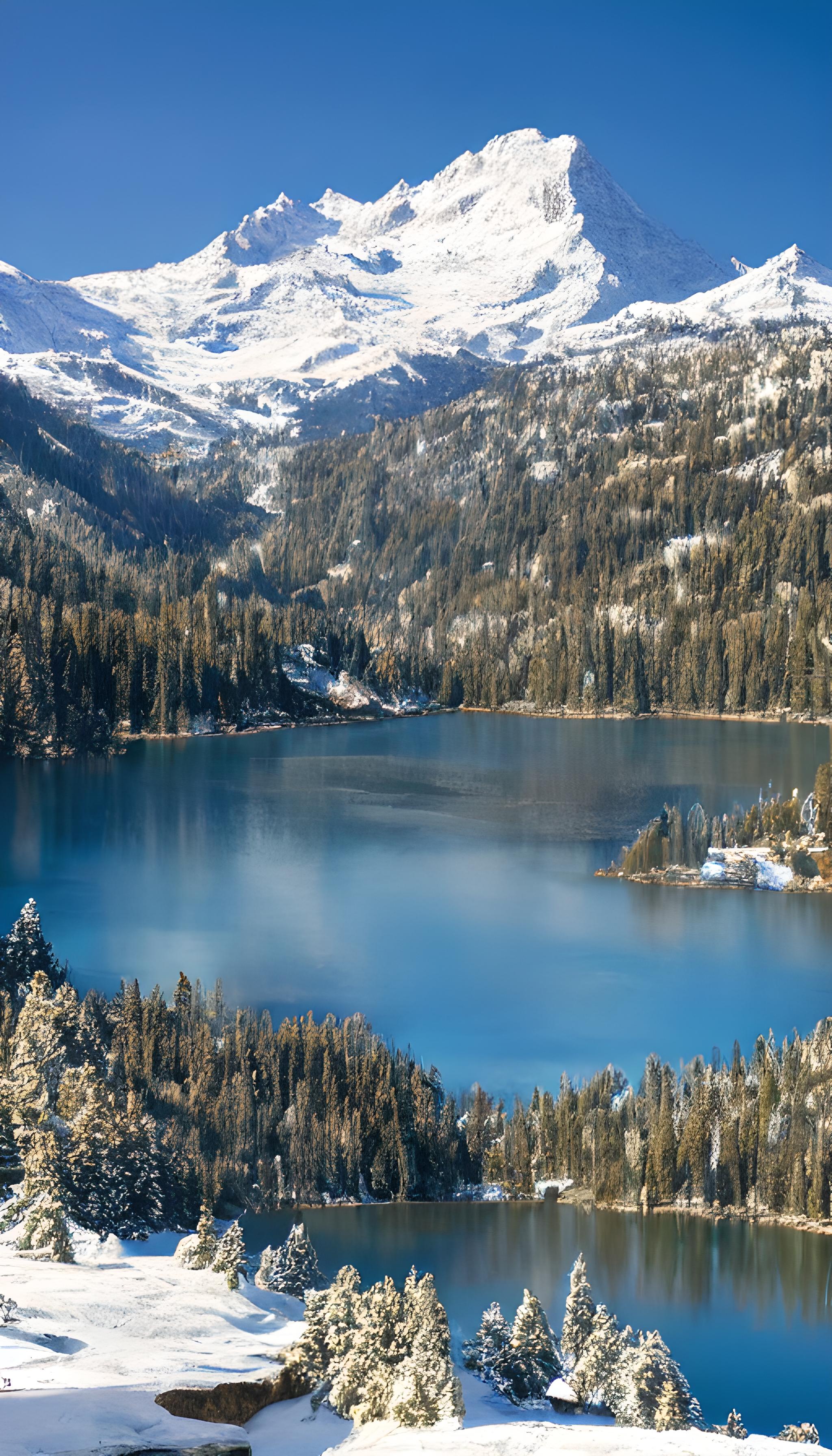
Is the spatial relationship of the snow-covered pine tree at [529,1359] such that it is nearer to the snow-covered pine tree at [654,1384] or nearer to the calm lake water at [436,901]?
the snow-covered pine tree at [654,1384]

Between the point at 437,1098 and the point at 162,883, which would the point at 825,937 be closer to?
the point at 437,1098

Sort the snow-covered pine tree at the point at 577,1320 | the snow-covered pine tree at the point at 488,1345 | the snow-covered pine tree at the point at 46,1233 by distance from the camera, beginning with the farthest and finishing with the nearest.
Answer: the snow-covered pine tree at the point at 46,1233 → the snow-covered pine tree at the point at 577,1320 → the snow-covered pine tree at the point at 488,1345

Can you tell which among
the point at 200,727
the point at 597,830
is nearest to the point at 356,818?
the point at 597,830

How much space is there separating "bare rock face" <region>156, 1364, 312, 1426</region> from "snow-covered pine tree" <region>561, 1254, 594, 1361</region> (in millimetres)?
7082

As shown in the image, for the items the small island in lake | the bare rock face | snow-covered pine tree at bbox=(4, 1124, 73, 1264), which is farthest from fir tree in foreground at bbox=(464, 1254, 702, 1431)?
the small island in lake

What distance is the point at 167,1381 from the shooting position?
22.5 metres

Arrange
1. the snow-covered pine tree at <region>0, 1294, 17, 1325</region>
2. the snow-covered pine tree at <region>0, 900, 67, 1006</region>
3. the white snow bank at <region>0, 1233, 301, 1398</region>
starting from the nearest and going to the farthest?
the white snow bank at <region>0, 1233, 301, 1398</region>
the snow-covered pine tree at <region>0, 1294, 17, 1325</region>
the snow-covered pine tree at <region>0, 900, 67, 1006</region>

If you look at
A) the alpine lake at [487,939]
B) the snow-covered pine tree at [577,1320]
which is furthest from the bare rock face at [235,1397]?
the alpine lake at [487,939]

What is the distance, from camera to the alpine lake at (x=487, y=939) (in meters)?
36.4

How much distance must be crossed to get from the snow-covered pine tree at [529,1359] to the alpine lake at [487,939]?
206 inches

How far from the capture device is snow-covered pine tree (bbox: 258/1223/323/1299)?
31938mm

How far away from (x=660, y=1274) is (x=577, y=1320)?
28.8 feet

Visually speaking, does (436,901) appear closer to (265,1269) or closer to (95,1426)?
(265,1269)

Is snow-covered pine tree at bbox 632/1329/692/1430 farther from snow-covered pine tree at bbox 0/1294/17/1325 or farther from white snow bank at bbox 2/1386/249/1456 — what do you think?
snow-covered pine tree at bbox 0/1294/17/1325
